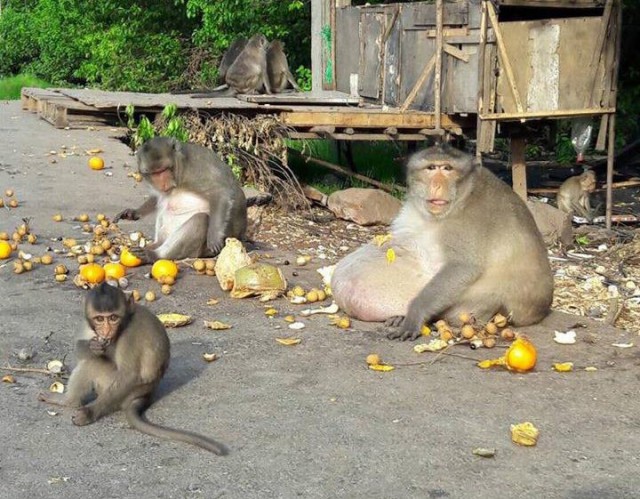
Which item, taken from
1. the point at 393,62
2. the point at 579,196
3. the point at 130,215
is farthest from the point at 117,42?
the point at 130,215

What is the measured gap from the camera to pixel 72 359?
17.9ft

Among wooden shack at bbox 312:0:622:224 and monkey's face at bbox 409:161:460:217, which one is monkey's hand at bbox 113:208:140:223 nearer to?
monkey's face at bbox 409:161:460:217

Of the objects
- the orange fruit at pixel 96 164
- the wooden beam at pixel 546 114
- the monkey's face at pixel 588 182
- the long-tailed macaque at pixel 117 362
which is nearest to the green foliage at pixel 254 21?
the monkey's face at pixel 588 182

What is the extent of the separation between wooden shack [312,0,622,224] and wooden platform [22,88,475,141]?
19 cm

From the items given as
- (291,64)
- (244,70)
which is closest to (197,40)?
(291,64)

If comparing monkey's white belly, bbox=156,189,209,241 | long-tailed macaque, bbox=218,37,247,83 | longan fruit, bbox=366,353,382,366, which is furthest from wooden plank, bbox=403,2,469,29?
longan fruit, bbox=366,353,382,366

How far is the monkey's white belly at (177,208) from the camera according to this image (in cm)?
777

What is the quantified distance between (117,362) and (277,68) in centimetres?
1152

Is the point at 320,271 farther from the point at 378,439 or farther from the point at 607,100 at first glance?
the point at 607,100

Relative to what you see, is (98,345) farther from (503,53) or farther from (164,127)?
(503,53)

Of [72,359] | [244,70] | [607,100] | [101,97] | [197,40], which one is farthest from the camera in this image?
[197,40]

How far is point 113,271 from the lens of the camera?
7.17 m

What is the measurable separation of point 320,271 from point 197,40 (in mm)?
13228

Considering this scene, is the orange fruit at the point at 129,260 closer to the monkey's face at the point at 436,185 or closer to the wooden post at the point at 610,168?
the monkey's face at the point at 436,185
